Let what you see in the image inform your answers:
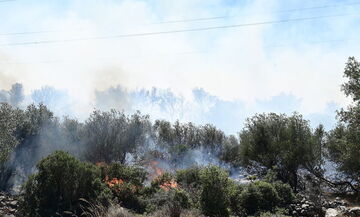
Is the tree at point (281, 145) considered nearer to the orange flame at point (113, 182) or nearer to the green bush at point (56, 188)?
the orange flame at point (113, 182)

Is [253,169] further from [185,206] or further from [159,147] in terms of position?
[159,147]

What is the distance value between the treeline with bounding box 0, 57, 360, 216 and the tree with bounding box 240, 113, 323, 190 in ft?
0.29

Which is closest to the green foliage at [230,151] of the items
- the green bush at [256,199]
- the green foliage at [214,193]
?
the green bush at [256,199]

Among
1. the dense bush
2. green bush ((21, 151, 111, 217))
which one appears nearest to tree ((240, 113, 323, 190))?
the dense bush

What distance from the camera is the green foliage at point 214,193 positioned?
57.1 ft

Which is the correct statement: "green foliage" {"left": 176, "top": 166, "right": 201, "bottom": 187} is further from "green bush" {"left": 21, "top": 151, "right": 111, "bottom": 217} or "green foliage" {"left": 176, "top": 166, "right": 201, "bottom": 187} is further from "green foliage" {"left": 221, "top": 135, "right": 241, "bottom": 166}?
"green foliage" {"left": 221, "top": 135, "right": 241, "bottom": 166}

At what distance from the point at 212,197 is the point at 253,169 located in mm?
23020

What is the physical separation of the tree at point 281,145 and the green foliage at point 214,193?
1549 cm

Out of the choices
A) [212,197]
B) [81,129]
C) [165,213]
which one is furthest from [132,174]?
[81,129]

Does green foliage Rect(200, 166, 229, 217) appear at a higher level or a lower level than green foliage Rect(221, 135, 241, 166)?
lower

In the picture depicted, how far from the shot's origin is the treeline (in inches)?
715

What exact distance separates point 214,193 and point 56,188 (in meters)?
8.00

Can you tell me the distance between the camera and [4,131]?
22359 millimetres

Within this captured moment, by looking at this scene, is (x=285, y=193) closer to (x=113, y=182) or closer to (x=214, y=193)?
Answer: (x=214, y=193)
